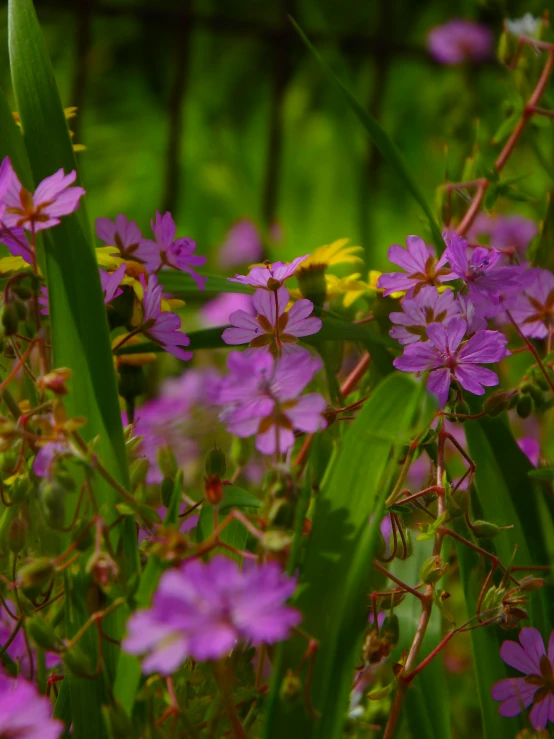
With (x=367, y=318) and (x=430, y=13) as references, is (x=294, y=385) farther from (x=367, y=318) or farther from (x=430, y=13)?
(x=430, y=13)

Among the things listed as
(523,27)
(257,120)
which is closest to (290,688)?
(523,27)

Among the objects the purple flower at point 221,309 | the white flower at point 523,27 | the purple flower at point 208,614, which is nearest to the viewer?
the purple flower at point 208,614

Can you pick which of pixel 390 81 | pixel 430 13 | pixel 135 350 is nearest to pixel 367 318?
pixel 135 350

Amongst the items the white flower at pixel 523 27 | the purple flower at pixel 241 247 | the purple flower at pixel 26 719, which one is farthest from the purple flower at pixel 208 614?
the purple flower at pixel 241 247

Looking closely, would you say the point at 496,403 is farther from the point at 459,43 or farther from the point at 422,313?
the point at 459,43

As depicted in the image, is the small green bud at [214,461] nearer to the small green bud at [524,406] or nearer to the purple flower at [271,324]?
the purple flower at [271,324]
